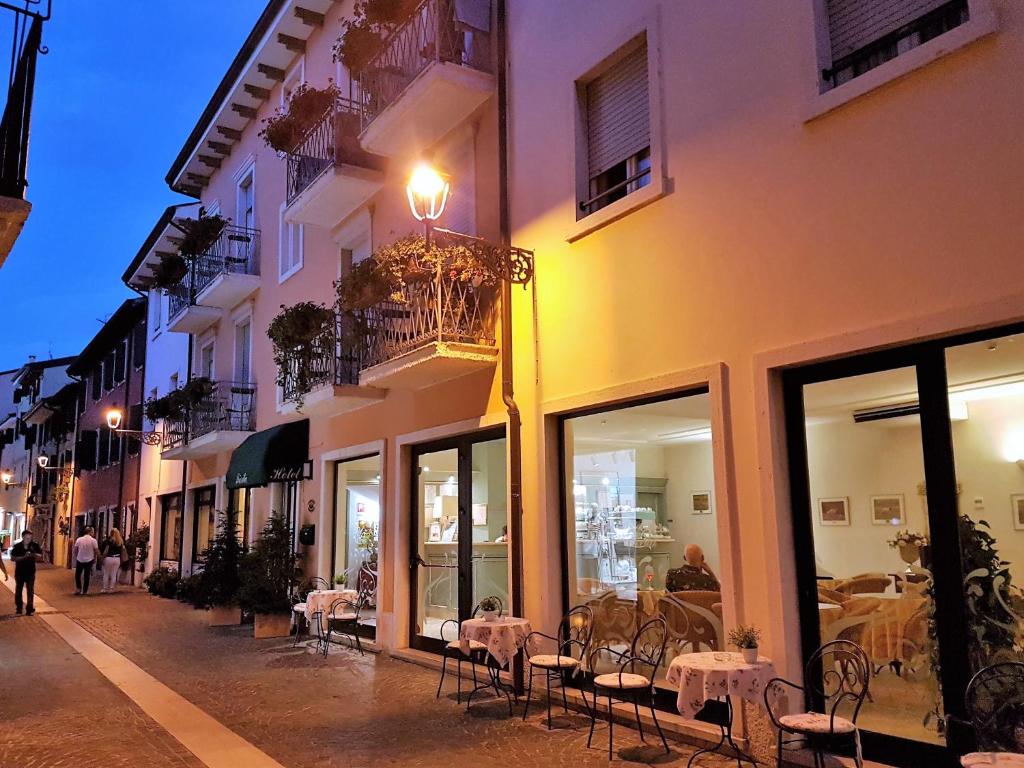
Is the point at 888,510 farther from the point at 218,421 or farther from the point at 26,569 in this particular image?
the point at 26,569

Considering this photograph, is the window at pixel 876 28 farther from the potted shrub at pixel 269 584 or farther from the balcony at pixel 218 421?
the balcony at pixel 218 421

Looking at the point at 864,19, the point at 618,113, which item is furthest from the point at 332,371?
the point at 864,19

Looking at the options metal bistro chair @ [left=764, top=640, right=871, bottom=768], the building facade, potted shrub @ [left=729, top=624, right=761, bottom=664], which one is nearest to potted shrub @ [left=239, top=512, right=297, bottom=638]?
the building facade

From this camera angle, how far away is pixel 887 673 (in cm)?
545

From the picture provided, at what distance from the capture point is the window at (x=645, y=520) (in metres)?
6.88

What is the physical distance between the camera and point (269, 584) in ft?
39.9

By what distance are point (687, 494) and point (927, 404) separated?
2.71m

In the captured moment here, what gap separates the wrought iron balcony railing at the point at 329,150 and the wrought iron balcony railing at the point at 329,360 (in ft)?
7.33

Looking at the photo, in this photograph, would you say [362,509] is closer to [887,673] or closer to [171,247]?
[887,673]

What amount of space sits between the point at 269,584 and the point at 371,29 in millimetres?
7628

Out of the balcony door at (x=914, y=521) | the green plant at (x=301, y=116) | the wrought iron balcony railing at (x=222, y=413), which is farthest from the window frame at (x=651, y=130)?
the wrought iron balcony railing at (x=222, y=413)

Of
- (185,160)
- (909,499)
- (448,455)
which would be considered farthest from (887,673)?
(185,160)

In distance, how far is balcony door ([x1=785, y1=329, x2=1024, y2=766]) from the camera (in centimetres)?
487

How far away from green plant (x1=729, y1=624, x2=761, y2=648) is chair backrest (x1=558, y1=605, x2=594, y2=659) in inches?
65.0
